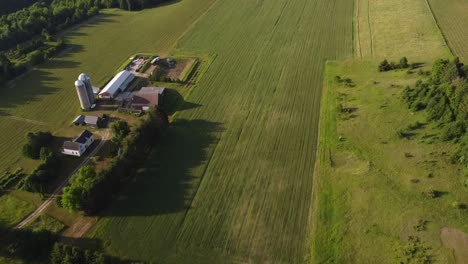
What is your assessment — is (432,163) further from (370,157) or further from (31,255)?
(31,255)

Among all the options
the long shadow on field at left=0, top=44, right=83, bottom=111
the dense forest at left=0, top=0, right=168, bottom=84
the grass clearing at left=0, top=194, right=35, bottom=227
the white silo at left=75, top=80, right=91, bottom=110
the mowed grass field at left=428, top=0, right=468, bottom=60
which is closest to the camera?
the grass clearing at left=0, top=194, right=35, bottom=227

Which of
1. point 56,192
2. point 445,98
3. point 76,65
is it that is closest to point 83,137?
point 56,192

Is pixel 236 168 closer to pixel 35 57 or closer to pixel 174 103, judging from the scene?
pixel 174 103

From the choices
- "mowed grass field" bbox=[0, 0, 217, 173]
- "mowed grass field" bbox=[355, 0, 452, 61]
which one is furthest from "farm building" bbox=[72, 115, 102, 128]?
"mowed grass field" bbox=[355, 0, 452, 61]

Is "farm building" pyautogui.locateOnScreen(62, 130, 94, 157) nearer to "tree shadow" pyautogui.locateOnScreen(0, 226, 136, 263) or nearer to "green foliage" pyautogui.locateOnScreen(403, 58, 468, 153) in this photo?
"tree shadow" pyautogui.locateOnScreen(0, 226, 136, 263)

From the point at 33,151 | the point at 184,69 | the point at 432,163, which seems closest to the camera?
the point at 432,163

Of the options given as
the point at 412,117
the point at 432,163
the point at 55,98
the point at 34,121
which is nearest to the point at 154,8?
the point at 55,98

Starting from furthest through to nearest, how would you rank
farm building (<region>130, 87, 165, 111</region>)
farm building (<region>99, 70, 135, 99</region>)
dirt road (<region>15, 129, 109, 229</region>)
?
farm building (<region>99, 70, 135, 99</region>)
farm building (<region>130, 87, 165, 111</region>)
dirt road (<region>15, 129, 109, 229</region>)
